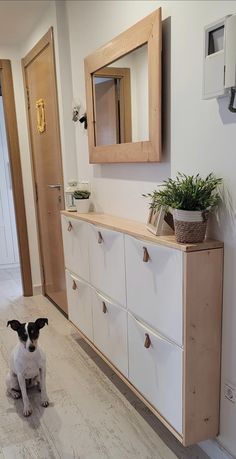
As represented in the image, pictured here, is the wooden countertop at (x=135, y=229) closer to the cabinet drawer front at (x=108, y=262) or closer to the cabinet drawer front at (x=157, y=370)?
the cabinet drawer front at (x=108, y=262)

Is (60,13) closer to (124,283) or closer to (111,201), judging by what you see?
(111,201)

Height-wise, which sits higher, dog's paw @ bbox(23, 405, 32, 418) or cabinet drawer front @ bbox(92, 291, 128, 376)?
cabinet drawer front @ bbox(92, 291, 128, 376)

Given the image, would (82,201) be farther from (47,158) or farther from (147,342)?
(147,342)

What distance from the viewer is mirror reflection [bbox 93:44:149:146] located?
1717 mm

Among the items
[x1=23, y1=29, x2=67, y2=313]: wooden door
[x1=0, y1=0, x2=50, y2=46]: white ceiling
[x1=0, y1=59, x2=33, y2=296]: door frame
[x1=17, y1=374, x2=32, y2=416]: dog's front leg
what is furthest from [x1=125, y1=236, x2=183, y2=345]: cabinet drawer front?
[x1=0, y1=59, x2=33, y2=296]: door frame

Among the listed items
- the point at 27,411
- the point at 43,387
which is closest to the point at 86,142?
the point at 43,387

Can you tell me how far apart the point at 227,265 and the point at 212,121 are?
20.9 inches

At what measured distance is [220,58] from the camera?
1.17 metres

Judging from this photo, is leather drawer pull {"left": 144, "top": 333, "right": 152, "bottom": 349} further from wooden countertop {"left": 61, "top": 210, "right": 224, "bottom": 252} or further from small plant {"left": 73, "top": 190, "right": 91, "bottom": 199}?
small plant {"left": 73, "top": 190, "right": 91, "bottom": 199}

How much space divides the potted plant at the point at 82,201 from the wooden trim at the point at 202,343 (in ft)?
3.95

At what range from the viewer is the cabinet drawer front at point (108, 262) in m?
1.79

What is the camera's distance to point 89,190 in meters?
2.51

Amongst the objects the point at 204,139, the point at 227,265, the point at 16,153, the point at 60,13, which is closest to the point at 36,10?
the point at 60,13

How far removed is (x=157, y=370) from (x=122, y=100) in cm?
134
